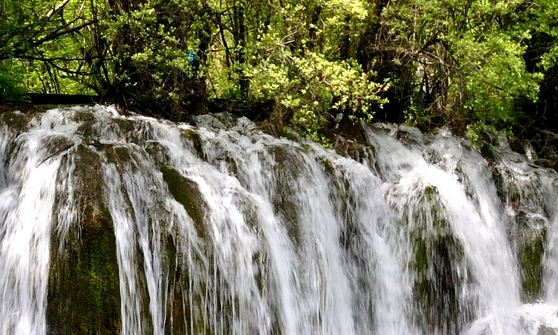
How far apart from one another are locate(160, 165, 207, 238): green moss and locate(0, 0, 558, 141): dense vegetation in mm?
2540

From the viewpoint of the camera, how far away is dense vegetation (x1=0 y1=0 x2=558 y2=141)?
860cm

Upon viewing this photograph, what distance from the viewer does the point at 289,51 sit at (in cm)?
907

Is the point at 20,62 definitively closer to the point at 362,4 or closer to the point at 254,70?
the point at 254,70

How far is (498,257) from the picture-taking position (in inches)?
337

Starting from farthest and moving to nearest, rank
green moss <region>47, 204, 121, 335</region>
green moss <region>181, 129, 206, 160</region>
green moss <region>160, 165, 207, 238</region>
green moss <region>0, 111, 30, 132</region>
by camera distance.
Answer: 1. green moss <region>181, 129, 206, 160</region>
2. green moss <region>0, 111, 30, 132</region>
3. green moss <region>160, 165, 207, 238</region>
4. green moss <region>47, 204, 121, 335</region>

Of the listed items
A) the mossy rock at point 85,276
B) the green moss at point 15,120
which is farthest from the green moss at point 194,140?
the mossy rock at point 85,276

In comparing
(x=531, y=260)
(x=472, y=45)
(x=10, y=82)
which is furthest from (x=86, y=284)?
(x=472, y=45)

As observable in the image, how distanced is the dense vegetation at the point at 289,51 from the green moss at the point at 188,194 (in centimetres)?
254

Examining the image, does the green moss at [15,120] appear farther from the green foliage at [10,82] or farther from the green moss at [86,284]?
the green moss at [86,284]

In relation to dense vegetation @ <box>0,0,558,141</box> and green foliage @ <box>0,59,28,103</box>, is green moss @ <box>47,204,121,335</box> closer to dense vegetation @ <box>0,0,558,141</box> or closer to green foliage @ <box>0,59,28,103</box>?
dense vegetation @ <box>0,0,558,141</box>

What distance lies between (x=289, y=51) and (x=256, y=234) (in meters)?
3.72

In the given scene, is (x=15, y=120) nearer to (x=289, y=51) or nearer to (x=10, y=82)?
(x=10, y=82)

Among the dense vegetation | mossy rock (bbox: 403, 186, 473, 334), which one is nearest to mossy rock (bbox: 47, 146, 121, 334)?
the dense vegetation

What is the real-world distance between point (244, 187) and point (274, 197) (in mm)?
414
